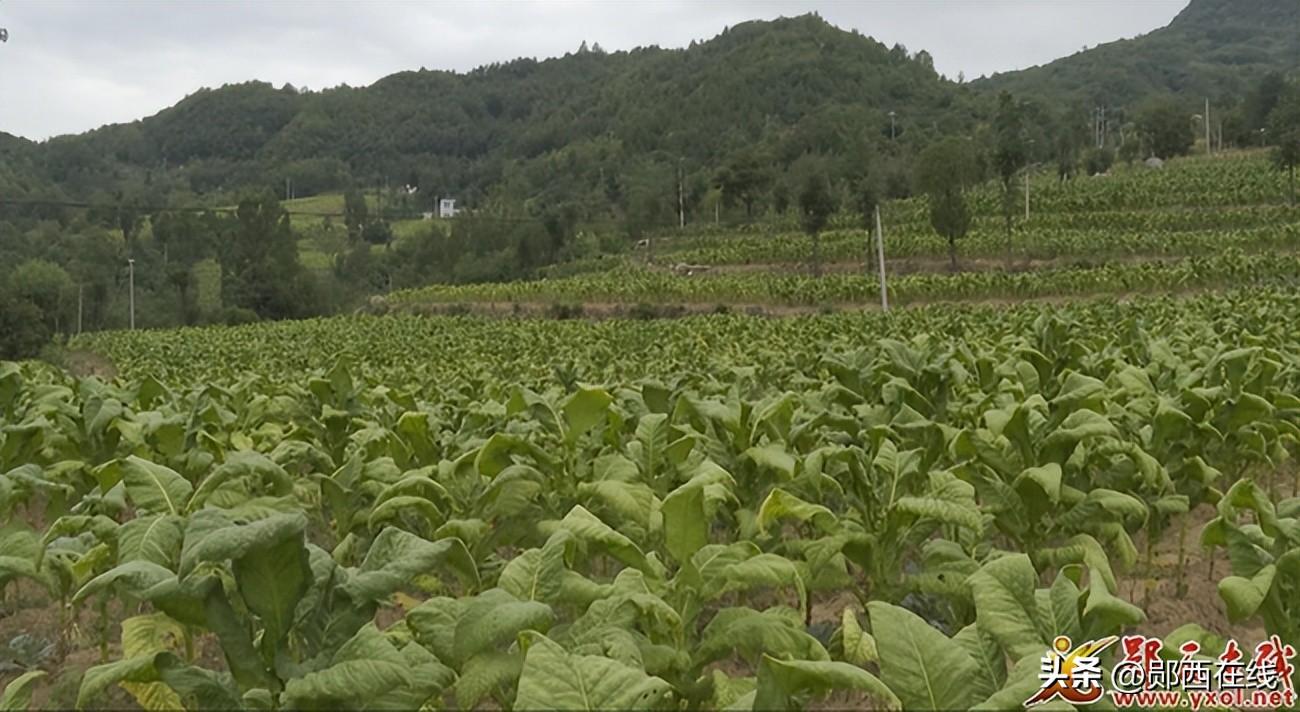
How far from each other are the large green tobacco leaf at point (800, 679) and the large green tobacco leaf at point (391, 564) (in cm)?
95

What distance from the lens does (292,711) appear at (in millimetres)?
2043

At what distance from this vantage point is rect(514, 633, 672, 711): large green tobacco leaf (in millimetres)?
1665

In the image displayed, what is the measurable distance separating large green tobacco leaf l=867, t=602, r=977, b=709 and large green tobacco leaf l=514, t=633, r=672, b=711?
483 millimetres

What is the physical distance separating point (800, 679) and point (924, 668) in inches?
11.5

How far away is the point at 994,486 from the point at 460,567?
6.71ft

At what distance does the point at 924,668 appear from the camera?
1877 millimetres

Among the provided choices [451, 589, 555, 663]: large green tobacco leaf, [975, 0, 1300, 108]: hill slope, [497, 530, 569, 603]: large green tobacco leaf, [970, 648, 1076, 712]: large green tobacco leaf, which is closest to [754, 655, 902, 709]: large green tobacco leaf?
[970, 648, 1076, 712]: large green tobacco leaf

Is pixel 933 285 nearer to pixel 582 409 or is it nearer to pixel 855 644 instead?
pixel 582 409

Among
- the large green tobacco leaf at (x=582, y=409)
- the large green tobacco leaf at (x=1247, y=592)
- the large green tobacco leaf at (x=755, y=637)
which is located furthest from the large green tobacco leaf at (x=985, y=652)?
the large green tobacco leaf at (x=582, y=409)

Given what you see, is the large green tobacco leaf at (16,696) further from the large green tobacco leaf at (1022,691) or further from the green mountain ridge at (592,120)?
the green mountain ridge at (592,120)

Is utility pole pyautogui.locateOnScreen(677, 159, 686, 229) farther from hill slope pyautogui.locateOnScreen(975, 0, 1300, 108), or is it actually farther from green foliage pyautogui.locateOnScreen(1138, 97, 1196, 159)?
hill slope pyautogui.locateOnScreen(975, 0, 1300, 108)

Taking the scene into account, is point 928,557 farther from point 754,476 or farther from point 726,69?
point 726,69

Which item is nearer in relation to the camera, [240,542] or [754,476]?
[240,542]

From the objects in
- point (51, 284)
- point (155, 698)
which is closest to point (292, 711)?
point (155, 698)
